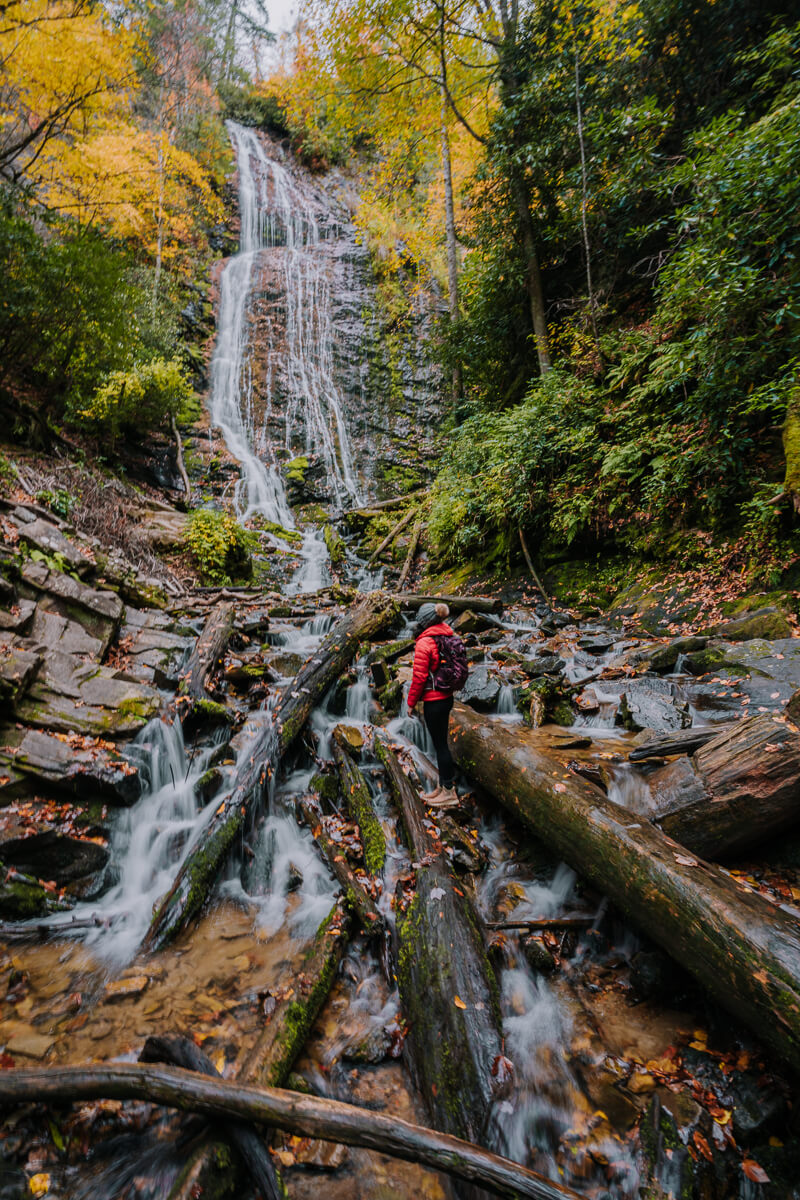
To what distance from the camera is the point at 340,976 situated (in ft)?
10.4

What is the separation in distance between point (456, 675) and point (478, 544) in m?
→ 6.85

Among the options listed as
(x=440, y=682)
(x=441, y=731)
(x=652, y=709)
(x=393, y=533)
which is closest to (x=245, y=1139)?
(x=441, y=731)

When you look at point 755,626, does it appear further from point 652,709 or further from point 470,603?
point 470,603

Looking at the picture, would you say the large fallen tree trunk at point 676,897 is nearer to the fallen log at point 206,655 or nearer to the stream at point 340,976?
the stream at point 340,976

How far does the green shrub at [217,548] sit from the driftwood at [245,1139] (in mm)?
9355

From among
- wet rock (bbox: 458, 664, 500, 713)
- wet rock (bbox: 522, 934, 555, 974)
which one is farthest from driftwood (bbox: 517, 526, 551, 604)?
Result: wet rock (bbox: 522, 934, 555, 974)

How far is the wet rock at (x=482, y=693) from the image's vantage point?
5.73m

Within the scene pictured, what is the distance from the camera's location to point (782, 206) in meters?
5.52

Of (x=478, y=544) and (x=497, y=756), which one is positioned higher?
(x=478, y=544)

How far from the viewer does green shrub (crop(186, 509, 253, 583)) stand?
1083cm

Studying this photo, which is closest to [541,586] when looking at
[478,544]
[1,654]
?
[478,544]

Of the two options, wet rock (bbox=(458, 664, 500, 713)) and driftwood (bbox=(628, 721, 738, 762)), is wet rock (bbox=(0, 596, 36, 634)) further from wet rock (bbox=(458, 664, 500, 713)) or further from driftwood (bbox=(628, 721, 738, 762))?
driftwood (bbox=(628, 721, 738, 762))

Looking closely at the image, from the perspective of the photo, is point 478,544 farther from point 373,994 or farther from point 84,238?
point 84,238

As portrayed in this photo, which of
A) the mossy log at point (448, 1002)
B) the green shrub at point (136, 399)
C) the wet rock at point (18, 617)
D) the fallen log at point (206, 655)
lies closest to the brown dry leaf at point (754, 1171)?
the mossy log at point (448, 1002)
